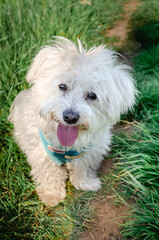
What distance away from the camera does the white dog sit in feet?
5.91

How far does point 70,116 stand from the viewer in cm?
171

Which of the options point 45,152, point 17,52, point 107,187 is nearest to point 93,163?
point 107,187

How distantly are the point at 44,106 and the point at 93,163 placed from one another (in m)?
1.06

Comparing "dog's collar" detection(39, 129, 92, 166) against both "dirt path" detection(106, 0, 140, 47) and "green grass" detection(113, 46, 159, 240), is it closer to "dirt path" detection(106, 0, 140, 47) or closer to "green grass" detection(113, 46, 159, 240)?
"green grass" detection(113, 46, 159, 240)

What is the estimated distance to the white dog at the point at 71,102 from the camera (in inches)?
70.9

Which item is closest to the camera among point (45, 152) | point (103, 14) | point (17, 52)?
point (45, 152)

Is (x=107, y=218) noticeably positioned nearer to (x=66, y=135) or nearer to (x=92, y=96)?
(x=66, y=135)

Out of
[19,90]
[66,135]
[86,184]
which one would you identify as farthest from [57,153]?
[19,90]

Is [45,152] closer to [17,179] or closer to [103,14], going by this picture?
[17,179]

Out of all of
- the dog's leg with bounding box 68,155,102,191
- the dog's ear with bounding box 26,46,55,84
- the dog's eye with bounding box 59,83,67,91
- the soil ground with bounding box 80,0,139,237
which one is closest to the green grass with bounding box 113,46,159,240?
the soil ground with bounding box 80,0,139,237

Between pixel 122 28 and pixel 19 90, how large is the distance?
10.9 feet

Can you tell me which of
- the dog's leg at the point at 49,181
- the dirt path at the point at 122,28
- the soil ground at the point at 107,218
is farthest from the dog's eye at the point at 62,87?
the dirt path at the point at 122,28

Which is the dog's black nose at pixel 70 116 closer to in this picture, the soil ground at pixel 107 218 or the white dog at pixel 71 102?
the white dog at pixel 71 102

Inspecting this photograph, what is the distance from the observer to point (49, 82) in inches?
74.2
